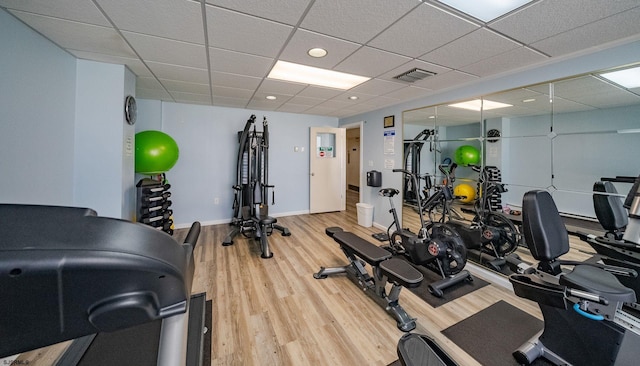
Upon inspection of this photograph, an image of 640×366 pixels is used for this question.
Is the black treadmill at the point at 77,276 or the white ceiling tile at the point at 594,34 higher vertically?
the white ceiling tile at the point at 594,34

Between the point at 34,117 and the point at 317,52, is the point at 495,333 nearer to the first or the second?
the point at 317,52

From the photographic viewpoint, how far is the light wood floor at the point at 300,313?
170 centimetres

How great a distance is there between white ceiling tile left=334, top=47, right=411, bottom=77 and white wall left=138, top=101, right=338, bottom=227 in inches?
113

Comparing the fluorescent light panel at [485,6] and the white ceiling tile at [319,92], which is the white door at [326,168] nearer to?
the white ceiling tile at [319,92]

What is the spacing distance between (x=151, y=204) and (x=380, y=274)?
2835mm

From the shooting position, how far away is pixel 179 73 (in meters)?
2.82

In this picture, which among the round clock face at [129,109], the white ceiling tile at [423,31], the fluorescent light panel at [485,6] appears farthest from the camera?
the round clock face at [129,109]

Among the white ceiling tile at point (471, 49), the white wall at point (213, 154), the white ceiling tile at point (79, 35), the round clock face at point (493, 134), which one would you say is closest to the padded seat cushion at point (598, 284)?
the white ceiling tile at point (471, 49)

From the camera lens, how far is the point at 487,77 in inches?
111

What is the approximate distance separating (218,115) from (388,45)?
144 inches

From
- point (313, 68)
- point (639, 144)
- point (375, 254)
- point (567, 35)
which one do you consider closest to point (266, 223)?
point (375, 254)

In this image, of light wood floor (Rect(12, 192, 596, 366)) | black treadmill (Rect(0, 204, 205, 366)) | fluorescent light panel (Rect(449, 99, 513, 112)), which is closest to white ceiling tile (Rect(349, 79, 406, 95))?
fluorescent light panel (Rect(449, 99, 513, 112))

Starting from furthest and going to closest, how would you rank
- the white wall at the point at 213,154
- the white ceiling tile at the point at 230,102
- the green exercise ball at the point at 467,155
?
the white wall at the point at 213,154, the white ceiling tile at the point at 230,102, the green exercise ball at the point at 467,155

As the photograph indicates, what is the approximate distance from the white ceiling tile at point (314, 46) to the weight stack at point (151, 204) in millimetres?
2267
